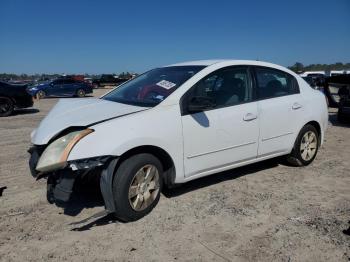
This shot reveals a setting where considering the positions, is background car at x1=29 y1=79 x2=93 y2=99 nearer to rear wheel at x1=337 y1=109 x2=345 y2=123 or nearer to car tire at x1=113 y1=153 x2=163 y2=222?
rear wheel at x1=337 y1=109 x2=345 y2=123

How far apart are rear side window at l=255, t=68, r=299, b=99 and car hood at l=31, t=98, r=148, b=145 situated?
1.88 meters

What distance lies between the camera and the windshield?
4449 mm

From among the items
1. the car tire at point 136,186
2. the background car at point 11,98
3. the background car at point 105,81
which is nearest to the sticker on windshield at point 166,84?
the car tire at point 136,186

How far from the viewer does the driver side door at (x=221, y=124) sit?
4.34m

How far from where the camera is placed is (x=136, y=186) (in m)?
3.95

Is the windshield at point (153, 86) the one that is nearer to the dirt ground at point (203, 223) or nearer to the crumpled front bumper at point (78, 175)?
the crumpled front bumper at point (78, 175)

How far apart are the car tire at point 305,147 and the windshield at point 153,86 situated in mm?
2112

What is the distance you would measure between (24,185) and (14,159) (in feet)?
5.57

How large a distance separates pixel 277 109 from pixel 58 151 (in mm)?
3078

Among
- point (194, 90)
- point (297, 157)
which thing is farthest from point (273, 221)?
point (297, 157)

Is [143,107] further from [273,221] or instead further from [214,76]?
[273,221]

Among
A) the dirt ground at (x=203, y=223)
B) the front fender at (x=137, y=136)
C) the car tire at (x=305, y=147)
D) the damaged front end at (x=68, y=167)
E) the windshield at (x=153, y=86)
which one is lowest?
the dirt ground at (x=203, y=223)

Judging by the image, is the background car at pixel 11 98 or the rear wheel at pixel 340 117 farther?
the background car at pixel 11 98

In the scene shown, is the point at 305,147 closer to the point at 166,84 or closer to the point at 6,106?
the point at 166,84
